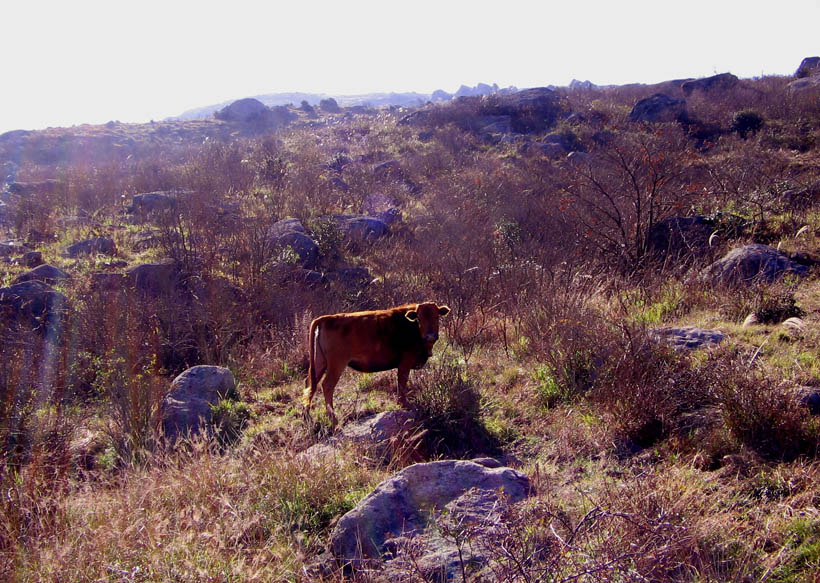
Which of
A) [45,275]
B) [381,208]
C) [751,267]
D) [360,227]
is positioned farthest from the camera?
[381,208]

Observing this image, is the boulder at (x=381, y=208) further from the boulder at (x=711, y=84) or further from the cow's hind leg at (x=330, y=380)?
the boulder at (x=711, y=84)

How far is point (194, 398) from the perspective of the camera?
6.60 meters

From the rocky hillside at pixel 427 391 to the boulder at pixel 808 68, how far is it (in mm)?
19283

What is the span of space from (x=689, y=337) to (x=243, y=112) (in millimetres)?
45679

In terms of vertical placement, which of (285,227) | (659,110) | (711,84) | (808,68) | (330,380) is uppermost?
(808,68)

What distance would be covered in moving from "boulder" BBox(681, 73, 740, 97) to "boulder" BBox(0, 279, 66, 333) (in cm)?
3194

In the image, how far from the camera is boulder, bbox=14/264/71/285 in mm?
11836

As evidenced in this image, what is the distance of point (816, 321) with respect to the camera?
249 inches

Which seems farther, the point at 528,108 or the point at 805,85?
the point at 528,108

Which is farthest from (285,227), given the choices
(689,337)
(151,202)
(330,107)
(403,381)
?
(330,107)

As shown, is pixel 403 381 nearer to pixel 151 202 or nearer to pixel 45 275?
pixel 45 275

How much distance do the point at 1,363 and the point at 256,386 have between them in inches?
115

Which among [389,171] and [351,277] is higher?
[389,171]

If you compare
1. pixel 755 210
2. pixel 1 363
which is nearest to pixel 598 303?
pixel 755 210
